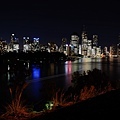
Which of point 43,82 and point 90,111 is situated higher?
point 90,111

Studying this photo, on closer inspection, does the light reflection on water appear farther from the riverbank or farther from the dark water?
the riverbank

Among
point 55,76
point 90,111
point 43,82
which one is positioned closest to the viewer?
point 90,111

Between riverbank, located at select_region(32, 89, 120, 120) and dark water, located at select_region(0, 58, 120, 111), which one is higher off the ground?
riverbank, located at select_region(32, 89, 120, 120)

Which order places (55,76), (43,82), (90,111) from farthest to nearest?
(55,76)
(43,82)
(90,111)

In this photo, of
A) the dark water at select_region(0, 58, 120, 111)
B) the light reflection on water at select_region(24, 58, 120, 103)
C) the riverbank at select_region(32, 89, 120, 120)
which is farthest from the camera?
the light reflection on water at select_region(24, 58, 120, 103)

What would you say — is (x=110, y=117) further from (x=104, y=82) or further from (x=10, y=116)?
(x=104, y=82)

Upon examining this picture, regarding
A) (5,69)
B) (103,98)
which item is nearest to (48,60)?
(5,69)

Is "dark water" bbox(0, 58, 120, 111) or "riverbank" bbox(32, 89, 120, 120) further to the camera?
"dark water" bbox(0, 58, 120, 111)

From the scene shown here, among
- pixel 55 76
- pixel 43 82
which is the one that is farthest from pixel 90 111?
pixel 55 76

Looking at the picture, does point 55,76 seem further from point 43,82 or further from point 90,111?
point 90,111

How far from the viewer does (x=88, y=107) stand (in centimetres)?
316

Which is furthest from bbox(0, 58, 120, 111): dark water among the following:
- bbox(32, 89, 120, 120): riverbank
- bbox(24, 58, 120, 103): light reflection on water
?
bbox(32, 89, 120, 120): riverbank

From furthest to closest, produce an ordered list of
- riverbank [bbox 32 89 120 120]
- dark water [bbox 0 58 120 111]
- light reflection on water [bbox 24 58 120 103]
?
light reflection on water [bbox 24 58 120 103]
dark water [bbox 0 58 120 111]
riverbank [bbox 32 89 120 120]

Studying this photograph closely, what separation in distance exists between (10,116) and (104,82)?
6.91m
